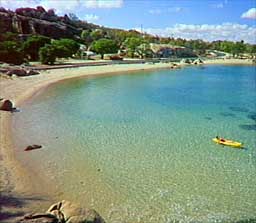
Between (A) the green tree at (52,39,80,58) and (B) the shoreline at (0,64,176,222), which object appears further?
(A) the green tree at (52,39,80,58)

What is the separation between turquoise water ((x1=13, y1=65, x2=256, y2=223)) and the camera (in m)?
15.0

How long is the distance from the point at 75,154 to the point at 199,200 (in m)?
8.64

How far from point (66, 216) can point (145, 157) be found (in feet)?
32.6

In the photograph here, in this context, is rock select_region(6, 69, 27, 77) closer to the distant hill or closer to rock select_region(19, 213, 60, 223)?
rock select_region(19, 213, 60, 223)

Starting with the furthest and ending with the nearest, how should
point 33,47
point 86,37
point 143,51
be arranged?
point 86,37 → point 143,51 → point 33,47

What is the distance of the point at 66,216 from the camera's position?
11672 mm

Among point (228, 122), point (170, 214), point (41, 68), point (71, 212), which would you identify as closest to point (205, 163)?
point (170, 214)

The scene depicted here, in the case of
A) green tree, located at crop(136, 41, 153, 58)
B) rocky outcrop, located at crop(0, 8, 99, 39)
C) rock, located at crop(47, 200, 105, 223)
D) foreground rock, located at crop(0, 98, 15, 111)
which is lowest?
green tree, located at crop(136, 41, 153, 58)

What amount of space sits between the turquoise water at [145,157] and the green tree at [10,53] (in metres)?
36.3

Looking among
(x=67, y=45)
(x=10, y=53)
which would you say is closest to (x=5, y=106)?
(x=10, y=53)

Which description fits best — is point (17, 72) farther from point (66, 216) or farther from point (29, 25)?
point (29, 25)

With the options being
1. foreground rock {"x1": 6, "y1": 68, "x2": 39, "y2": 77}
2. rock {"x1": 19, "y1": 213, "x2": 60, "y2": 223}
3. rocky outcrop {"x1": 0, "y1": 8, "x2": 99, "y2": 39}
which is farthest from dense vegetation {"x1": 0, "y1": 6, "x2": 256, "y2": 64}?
rock {"x1": 19, "y1": 213, "x2": 60, "y2": 223}

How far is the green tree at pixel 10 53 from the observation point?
234ft

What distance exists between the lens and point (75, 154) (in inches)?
842
